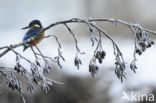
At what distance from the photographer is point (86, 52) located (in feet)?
18.7

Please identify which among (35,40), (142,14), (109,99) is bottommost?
(109,99)

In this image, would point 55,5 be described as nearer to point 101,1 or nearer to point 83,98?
point 101,1

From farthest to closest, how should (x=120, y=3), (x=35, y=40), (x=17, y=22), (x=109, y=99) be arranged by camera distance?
(x=17, y=22), (x=120, y=3), (x=109, y=99), (x=35, y=40)

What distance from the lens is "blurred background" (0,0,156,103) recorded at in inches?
181

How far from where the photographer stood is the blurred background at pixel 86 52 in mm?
4590

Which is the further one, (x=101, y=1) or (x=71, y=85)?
(x=101, y=1)

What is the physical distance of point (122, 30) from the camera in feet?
29.1

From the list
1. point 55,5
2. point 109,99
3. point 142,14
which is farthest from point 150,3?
point 109,99

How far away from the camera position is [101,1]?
11.1 metres

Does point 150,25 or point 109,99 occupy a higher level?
point 150,25

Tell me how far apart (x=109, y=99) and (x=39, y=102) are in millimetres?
760

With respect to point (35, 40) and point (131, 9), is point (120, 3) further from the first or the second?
point (35, 40)

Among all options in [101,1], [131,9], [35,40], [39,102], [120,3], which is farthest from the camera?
[101,1]

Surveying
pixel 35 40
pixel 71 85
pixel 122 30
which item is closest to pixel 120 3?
pixel 122 30
